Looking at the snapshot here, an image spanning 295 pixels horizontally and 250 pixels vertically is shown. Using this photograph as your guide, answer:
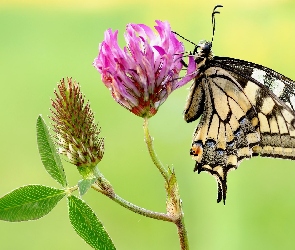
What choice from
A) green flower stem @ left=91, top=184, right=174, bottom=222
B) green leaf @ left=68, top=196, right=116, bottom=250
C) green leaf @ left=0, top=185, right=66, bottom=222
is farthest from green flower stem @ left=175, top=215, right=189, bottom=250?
green leaf @ left=0, top=185, right=66, bottom=222

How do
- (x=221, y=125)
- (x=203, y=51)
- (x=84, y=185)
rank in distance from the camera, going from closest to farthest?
(x=84, y=185), (x=203, y=51), (x=221, y=125)

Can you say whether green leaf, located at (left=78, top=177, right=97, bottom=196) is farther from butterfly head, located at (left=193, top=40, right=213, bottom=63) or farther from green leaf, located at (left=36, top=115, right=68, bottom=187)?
butterfly head, located at (left=193, top=40, right=213, bottom=63)

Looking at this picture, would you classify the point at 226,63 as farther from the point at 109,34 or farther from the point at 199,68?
the point at 109,34

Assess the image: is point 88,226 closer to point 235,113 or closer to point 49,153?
point 49,153

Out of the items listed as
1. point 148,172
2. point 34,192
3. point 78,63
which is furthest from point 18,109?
point 34,192

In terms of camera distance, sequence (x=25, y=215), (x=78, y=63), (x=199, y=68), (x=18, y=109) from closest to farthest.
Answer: (x=25, y=215), (x=199, y=68), (x=18, y=109), (x=78, y=63)

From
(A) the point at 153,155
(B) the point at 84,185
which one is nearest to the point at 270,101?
(A) the point at 153,155

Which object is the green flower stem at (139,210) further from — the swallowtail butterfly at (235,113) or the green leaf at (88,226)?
the swallowtail butterfly at (235,113)
